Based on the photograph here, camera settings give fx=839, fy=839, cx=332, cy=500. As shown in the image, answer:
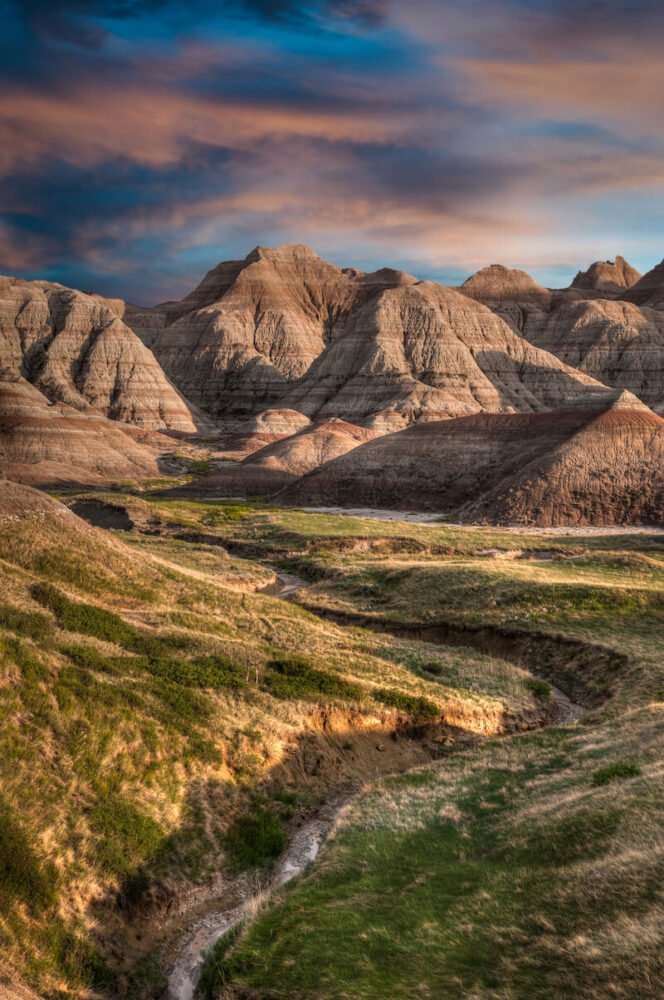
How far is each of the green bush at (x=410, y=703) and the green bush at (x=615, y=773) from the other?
25.7 ft

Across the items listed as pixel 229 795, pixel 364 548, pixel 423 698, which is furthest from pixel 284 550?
pixel 229 795

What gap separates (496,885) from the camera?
12297mm

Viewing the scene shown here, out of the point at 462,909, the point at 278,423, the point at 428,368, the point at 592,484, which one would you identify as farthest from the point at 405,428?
the point at 462,909

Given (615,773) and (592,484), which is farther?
(592,484)

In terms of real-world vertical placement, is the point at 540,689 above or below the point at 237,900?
above

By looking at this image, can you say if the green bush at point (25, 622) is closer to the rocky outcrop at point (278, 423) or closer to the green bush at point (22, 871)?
the green bush at point (22, 871)

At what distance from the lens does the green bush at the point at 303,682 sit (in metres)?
22.7

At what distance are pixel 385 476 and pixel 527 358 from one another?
98772mm

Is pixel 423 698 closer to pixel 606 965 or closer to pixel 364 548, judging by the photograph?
pixel 606 965

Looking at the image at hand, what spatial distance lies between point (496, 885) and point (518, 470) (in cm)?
8079

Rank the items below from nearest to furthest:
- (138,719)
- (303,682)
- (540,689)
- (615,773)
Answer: (615,773), (138,719), (303,682), (540,689)

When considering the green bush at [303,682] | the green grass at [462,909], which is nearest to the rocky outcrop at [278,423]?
the green bush at [303,682]

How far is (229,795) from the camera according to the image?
58.0ft

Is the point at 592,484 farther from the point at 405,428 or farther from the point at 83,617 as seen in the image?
the point at 83,617
